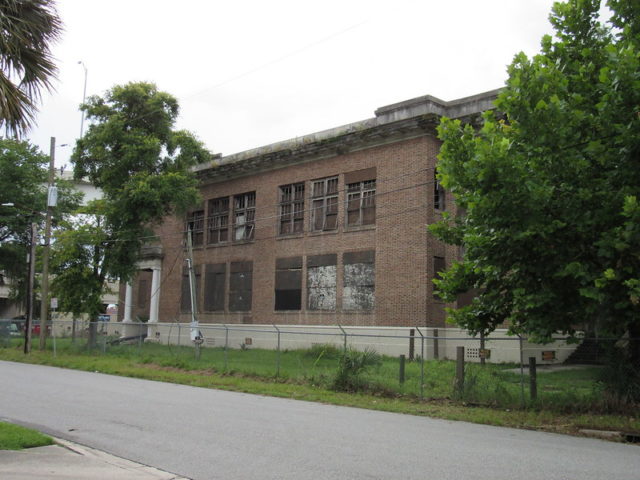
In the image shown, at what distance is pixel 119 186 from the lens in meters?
31.3

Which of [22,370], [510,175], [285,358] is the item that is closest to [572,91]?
[510,175]

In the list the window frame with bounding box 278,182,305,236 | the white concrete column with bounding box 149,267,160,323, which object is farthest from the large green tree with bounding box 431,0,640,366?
the white concrete column with bounding box 149,267,160,323

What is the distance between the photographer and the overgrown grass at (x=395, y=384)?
12477mm

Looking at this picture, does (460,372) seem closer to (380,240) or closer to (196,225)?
(380,240)

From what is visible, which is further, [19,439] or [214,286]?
[214,286]

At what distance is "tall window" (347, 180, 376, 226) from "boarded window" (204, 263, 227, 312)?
9.40 metres

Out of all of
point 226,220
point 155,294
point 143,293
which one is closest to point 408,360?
point 226,220

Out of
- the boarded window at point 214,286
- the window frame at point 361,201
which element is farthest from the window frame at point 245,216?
Answer: the window frame at point 361,201

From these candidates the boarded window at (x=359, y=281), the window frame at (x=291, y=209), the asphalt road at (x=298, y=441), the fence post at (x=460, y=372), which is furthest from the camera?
the window frame at (x=291, y=209)

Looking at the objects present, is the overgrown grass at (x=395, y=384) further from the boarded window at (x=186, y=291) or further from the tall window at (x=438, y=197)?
the boarded window at (x=186, y=291)

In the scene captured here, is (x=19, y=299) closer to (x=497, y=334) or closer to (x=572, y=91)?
(x=497, y=334)

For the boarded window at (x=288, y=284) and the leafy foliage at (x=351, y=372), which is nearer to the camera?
the leafy foliage at (x=351, y=372)

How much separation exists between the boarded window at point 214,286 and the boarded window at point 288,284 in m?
4.52

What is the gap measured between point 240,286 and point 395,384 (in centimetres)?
1888
